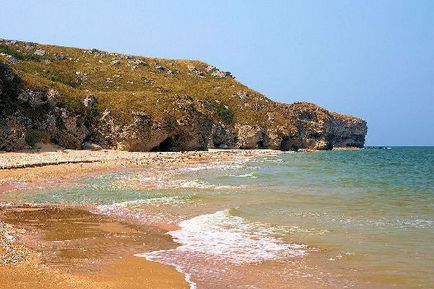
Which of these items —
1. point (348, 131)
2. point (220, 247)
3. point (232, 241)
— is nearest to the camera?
point (220, 247)

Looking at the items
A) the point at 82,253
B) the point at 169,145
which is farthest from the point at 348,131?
the point at 82,253

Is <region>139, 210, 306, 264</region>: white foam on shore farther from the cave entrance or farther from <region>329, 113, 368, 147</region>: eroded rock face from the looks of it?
<region>329, 113, 368, 147</region>: eroded rock face

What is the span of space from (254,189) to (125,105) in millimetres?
52068

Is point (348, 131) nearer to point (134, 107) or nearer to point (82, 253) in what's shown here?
point (134, 107)

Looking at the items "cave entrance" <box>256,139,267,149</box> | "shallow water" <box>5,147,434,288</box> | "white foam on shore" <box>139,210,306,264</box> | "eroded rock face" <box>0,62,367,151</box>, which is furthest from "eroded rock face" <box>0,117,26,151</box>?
"cave entrance" <box>256,139,267,149</box>

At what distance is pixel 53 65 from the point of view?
101500 mm

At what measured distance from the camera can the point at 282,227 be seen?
16.1m

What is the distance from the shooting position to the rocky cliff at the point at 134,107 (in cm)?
6450

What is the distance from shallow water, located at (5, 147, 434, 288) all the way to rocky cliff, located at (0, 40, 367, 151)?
36.5 meters

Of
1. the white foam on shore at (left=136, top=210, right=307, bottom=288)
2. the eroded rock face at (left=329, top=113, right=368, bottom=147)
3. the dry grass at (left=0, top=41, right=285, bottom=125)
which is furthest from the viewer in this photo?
the eroded rock face at (left=329, top=113, right=368, bottom=147)

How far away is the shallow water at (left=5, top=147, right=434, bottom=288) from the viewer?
411 inches

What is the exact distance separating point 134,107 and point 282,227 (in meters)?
62.8

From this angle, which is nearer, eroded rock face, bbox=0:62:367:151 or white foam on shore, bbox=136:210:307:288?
white foam on shore, bbox=136:210:307:288

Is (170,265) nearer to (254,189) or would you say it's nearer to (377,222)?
(377,222)
